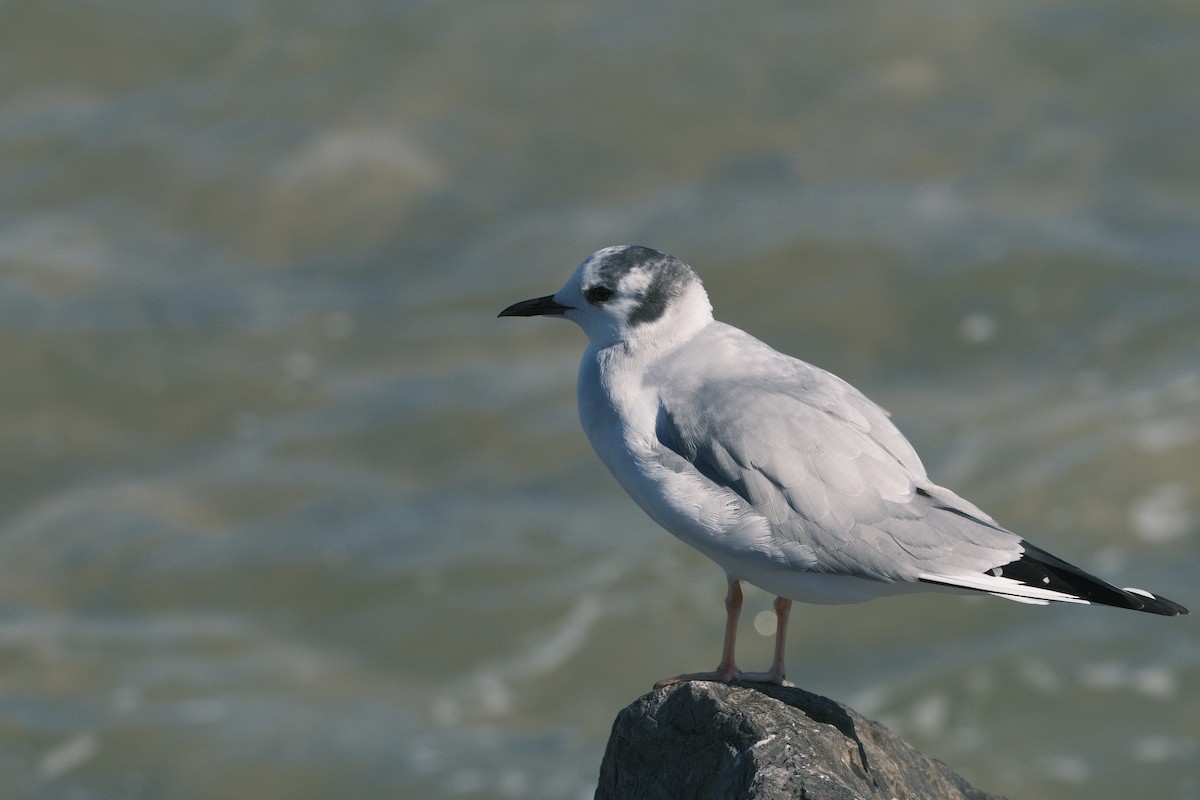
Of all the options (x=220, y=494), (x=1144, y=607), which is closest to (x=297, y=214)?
(x=220, y=494)

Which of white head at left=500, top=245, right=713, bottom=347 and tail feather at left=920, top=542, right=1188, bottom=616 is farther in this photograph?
white head at left=500, top=245, right=713, bottom=347

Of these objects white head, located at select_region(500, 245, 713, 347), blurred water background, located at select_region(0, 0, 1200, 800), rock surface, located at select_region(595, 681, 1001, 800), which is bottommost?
rock surface, located at select_region(595, 681, 1001, 800)

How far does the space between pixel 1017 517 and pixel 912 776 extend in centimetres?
720

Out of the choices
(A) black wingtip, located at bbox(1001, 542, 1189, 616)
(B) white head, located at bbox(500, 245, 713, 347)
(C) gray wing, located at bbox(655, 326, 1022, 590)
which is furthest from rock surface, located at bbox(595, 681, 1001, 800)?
(B) white head, located at bbox(500, 245, 713, 347)

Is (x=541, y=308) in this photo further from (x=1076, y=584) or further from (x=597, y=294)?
(x=1076, y=584)

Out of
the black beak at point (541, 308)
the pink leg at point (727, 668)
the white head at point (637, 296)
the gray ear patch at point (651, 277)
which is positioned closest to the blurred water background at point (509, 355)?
the pink leg at point (727, 668)

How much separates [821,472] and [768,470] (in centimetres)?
21

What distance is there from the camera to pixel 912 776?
6.75 meters

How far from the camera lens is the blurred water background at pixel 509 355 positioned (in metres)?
12.6

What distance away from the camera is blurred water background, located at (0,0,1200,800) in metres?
12.6

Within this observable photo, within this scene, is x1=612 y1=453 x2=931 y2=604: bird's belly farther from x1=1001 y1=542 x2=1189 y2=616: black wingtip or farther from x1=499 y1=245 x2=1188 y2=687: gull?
x1=1001 y1=542 x2=1189 y2=616: black wingtip

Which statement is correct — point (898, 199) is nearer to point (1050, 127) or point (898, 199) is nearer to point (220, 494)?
point (1050, 127)

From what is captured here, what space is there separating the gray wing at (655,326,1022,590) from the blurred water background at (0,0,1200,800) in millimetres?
5997

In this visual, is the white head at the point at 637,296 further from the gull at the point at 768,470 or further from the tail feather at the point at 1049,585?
the tail feather at the point at 1049,585
